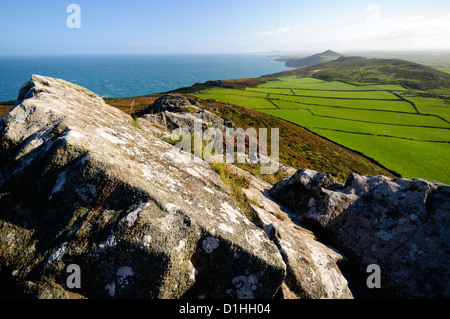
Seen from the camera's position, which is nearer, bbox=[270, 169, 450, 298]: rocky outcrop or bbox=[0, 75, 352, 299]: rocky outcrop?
bbox=[0, 75, 352, 299]: rocky outcrop

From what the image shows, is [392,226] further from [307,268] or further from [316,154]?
[316,154]

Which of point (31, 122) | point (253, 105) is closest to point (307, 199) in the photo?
point (31, 122)

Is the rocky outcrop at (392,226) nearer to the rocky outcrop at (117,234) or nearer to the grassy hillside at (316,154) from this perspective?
the rocky outcrop at (117,234)

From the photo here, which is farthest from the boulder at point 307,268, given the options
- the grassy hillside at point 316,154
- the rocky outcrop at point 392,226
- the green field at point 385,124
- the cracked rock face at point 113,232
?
the green field at point 385,124

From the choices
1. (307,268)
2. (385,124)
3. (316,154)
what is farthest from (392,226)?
(385,124)

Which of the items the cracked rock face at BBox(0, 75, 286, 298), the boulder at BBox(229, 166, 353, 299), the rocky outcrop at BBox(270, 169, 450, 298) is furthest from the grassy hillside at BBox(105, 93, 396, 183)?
the cracked rock face at BBox(0, 75, 286, 298)

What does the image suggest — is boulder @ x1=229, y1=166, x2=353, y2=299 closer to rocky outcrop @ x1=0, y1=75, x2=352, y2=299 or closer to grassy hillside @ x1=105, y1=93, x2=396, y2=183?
rocky outcrop @ x1=0, y1=75, x2=352, y2=299

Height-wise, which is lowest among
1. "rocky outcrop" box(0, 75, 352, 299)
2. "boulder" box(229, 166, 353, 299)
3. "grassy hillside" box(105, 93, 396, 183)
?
"grassy hillside" box(105, 93, 396, 183)

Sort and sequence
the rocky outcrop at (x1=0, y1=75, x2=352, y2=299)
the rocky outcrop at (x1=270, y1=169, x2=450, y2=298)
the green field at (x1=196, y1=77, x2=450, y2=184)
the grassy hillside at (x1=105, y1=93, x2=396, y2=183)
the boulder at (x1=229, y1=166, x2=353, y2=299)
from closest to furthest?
the rocky outcrop at (x1=0, y1=75, x2=352, y2=299)
the boulder at (x1=229, y1=166, x2=353, y2=299)
the rocky outcrop at (x1=270, y1=169, x2=450, y2=298)
the grassy hillside at (x1=105, y1=93, x2=396, y2=183)
the green field at (x1=196, y1=77, x2=450, y2=184)
